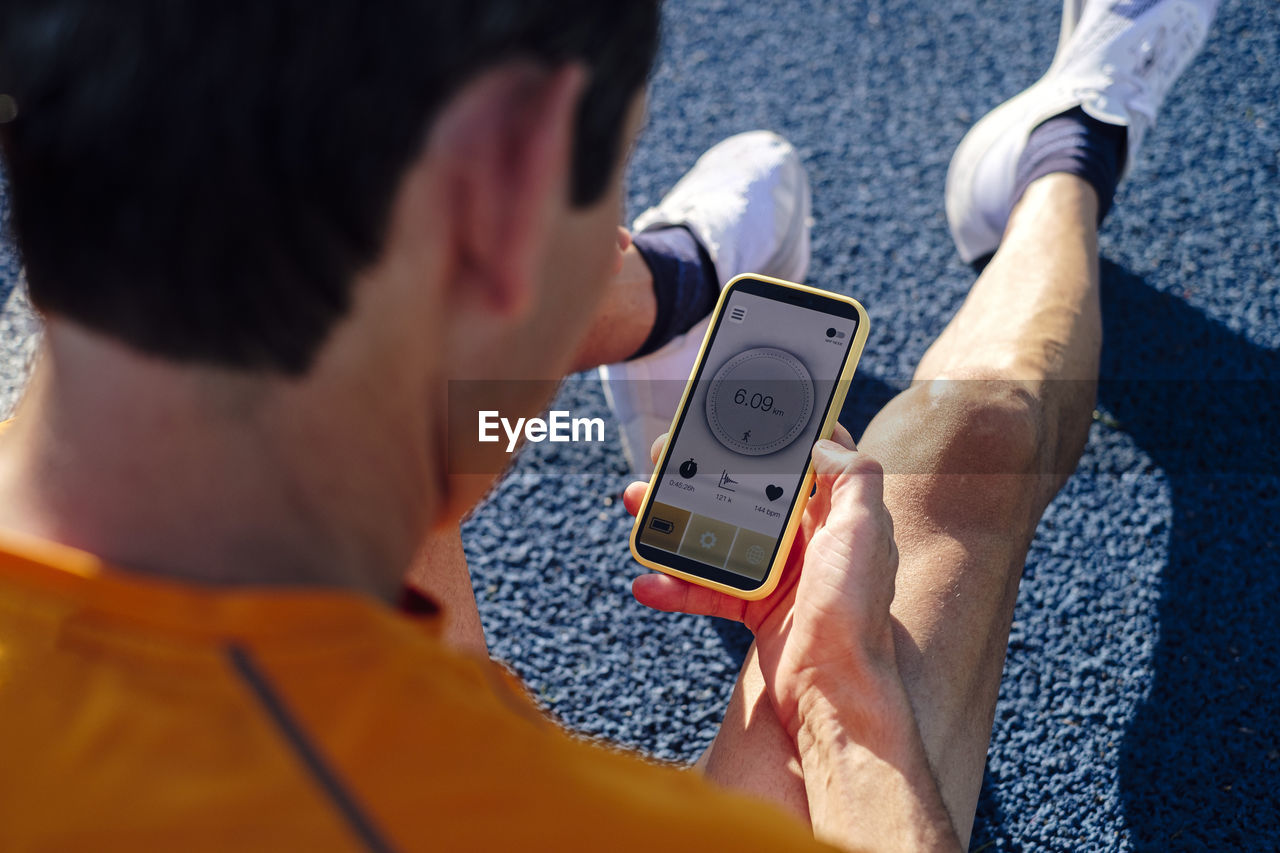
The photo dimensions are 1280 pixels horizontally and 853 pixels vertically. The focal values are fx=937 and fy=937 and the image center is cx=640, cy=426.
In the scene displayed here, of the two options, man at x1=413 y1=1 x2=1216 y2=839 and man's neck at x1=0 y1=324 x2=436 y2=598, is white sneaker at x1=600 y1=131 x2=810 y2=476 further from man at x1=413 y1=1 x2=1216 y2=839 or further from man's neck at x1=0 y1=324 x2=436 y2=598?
man's neck at x1=0 y1=324 x2=436 y2=598

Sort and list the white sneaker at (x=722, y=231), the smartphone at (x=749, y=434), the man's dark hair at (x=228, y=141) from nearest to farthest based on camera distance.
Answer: the man's dark hair at (x=228, y=141) → the smartphone at (x=749, y=434) → the white sneaker at (x=722, y=231)

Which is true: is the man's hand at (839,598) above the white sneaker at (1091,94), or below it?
below

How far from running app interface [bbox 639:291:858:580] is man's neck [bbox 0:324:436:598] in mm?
710

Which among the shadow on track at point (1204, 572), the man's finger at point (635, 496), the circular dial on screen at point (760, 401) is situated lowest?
the shadow on track at point (1204, 572)

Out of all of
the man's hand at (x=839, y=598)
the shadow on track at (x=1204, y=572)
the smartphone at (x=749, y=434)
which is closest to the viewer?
the man's hand at (x=839, y=598)

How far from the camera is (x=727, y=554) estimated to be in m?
1.24

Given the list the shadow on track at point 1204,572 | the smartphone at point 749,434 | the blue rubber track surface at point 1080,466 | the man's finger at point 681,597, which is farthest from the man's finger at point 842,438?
the shadow on track at point 1204,572

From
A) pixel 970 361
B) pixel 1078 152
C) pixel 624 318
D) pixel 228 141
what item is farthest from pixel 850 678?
pixel 1078 152

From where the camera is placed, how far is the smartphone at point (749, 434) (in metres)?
1.23

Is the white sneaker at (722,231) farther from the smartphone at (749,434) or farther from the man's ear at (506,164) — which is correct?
the man's ear at (506,164)

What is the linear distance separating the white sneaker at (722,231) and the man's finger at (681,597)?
1.17 feet

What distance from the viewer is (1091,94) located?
1.75 meters

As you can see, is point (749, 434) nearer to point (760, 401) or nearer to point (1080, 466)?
point (760, 401)

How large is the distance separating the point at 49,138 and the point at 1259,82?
2247mm
